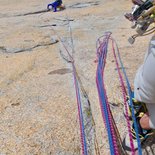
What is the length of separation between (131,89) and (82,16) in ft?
12.8

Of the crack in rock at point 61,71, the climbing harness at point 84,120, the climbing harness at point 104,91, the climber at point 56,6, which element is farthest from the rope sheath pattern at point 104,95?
the climber at point 56,6

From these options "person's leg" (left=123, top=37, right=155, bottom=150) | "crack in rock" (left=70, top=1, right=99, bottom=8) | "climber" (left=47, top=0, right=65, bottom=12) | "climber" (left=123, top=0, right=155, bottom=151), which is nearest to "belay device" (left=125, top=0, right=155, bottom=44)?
"climber" (left=123, top=0, right=155, bottom=151)

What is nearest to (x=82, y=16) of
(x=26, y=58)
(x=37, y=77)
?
(x=26, y=58)

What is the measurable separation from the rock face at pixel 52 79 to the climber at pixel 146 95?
21cm

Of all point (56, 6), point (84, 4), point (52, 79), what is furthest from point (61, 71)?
point (84, 4)

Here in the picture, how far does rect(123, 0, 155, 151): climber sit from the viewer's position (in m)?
1.95

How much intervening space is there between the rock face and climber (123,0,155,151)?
0.21m

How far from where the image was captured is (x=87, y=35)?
513 centimetres

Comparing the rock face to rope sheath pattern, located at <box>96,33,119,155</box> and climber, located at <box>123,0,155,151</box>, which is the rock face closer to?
rope sheath pattern, located at <box>96,33,119,155</box>

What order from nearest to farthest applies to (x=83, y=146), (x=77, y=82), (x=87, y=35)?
(x=83, y=146) < (x=77, y=82) < (x=87, y=35)

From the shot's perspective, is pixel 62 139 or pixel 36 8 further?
pixel 36 8

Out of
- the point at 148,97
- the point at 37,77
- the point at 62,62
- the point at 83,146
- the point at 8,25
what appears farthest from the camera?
the point at 8,25

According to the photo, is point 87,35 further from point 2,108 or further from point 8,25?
point 2,108

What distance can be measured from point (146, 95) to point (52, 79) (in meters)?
1.57
